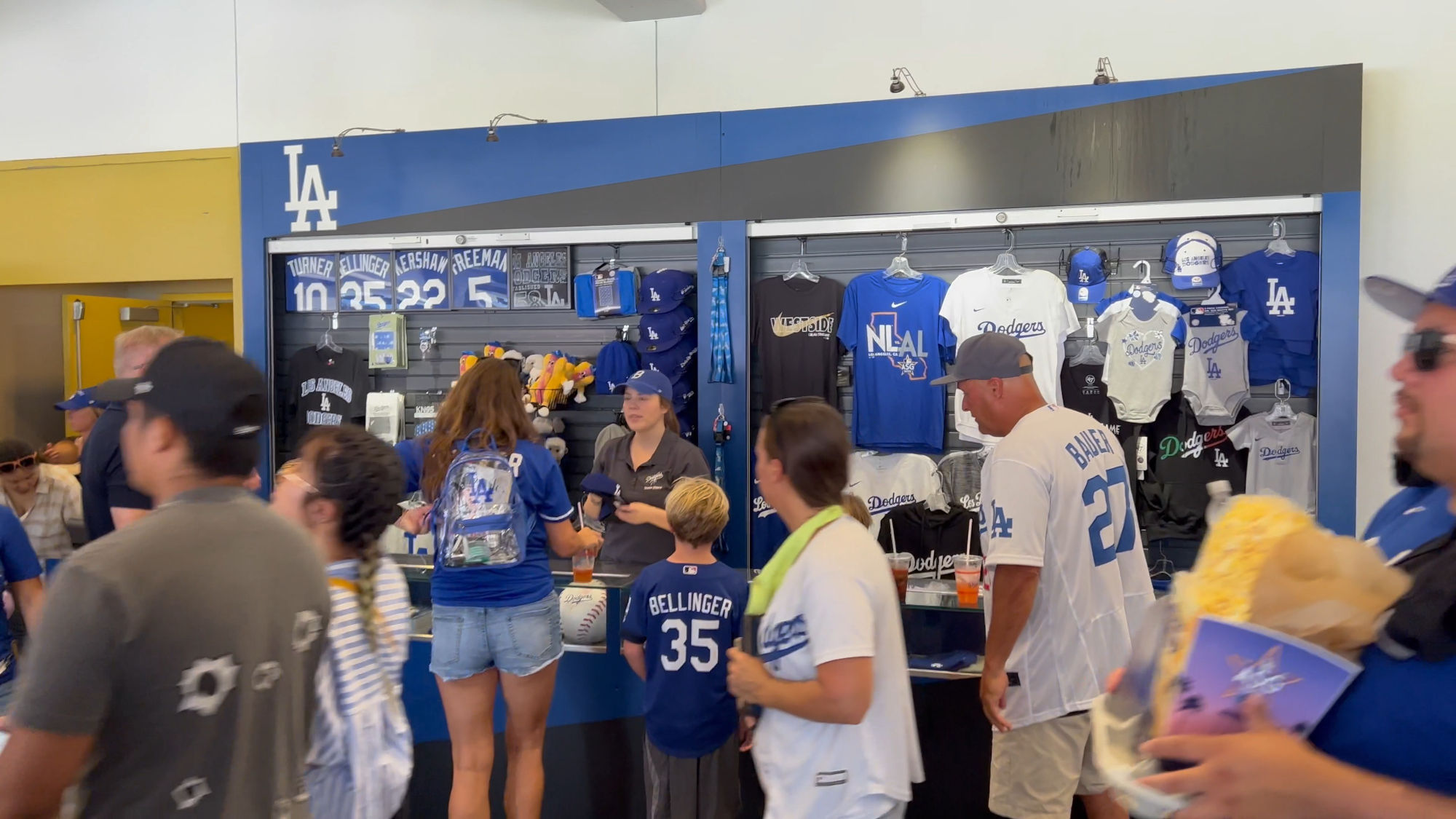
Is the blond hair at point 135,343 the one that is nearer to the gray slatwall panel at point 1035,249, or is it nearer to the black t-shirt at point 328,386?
the black t-shirt at point 328,386

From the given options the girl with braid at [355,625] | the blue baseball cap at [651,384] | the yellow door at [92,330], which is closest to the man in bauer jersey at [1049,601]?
the girl with braid at [355,625]

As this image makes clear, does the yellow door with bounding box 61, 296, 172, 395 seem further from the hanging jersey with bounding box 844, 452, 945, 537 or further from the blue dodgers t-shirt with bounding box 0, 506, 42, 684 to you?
the hanging jersey with bounding box 844, 452, 945, 537

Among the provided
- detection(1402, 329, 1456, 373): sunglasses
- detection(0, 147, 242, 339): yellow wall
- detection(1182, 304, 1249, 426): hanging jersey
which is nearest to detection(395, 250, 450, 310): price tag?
detection(0, 147, 242, 339): yellow wall

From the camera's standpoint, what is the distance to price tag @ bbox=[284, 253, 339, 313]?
229 inches

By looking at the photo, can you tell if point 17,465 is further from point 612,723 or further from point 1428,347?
point 1428,347

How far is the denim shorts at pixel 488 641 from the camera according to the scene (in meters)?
3.08

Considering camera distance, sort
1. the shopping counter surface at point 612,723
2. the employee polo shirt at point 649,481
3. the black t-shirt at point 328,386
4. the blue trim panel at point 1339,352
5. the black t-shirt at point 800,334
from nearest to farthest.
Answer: the shopping counter surface at point 612,723, the employee polo shirt at point 649,481, the blue trim panel at point 1339,352, the black t-shirt at point 800,334, the black t-shirt at point 328,386

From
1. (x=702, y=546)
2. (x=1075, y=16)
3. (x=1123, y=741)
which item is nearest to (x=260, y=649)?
(x=1123, y=741)

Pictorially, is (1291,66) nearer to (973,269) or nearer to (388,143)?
(973,269)

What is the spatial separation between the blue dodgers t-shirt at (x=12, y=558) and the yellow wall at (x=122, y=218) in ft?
11.4

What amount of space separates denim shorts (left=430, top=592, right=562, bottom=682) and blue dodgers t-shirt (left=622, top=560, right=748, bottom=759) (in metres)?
0.54

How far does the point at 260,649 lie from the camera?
56.1 inches

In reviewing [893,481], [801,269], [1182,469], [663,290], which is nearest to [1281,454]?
[1182,469]

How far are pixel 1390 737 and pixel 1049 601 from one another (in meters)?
1.69
